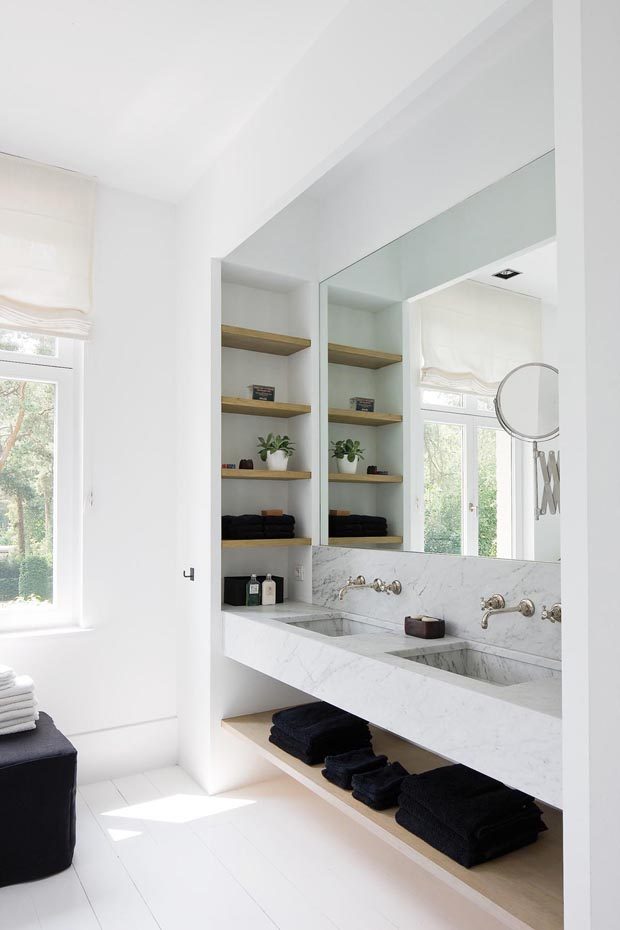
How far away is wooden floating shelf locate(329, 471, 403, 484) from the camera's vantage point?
2.77 meters

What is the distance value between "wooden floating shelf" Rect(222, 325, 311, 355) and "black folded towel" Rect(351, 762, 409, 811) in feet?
6.05

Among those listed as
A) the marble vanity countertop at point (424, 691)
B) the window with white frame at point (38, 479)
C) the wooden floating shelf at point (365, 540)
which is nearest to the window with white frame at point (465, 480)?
the wooden floating shelf at point (365, 540)

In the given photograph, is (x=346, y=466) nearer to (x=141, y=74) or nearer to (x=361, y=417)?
(x=361, y=417)

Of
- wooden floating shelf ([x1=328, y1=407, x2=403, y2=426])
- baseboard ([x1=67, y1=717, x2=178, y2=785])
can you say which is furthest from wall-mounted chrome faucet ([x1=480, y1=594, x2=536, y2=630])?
baseboard ([x1=67, y1=717, x2=178, y2=785])

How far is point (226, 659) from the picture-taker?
2961 millimetres

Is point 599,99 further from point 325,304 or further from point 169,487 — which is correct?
point 169,487

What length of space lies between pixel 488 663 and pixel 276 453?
1.39 meters

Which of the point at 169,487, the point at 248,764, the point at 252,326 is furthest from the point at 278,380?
the point at 248,764

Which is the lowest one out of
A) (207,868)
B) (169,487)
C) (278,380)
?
(207,868)

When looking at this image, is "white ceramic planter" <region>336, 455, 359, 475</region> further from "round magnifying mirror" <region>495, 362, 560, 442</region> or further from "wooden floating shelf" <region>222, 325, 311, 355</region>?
"round magnifying mirror" <region>495, 362, 560, 442</region>

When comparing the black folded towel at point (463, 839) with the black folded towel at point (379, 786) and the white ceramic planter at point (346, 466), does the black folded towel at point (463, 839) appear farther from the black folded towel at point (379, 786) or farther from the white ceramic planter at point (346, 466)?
the white ceramic planter at point (346, 466)

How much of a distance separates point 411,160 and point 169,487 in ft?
5.93

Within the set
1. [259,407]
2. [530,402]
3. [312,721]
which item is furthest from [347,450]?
[312,721]

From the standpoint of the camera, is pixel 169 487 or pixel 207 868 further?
pixel 169 487
